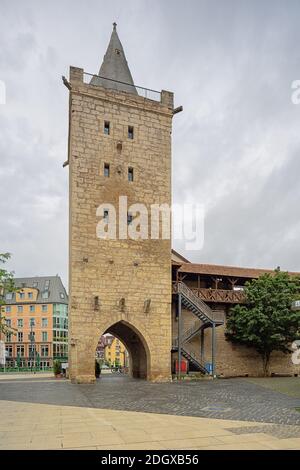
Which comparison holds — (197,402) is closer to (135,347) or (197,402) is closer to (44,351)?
(135,347)

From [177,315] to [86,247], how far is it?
7938 millimetres

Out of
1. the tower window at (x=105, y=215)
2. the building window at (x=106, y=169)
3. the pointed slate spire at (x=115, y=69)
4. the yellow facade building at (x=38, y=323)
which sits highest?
the pointed slate spire at (x=115, y=69)

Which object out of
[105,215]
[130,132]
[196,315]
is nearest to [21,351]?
[196,315]

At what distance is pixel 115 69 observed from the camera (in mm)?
27641

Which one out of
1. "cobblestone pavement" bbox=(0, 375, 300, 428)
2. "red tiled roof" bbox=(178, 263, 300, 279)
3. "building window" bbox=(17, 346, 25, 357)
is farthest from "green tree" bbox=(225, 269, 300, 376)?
"building window" bbox=(17, 346, 25, 357)

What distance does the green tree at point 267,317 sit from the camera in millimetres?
26828

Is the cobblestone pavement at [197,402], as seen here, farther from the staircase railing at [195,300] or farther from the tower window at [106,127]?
the tower window at [106,127]

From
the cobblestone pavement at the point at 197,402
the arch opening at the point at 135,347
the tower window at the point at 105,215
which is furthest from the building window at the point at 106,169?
the cobblestone pavement at the point at 197,402

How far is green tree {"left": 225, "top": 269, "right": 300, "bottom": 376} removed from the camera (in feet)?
88.0

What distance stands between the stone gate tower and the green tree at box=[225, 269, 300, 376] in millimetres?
5644

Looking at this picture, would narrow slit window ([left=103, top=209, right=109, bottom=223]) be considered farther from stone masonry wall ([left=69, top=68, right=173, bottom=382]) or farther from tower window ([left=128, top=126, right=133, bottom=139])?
tower window ([left=128, top=126, right=133, bottom=139])

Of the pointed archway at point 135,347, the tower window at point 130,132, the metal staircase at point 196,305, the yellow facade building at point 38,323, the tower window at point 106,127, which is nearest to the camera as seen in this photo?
the pointed archway at point 135,347

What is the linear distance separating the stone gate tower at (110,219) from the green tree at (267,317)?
5644 mm

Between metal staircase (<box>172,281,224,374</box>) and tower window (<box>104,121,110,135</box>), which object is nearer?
tower window (<box>104,121,110,135</box>)
